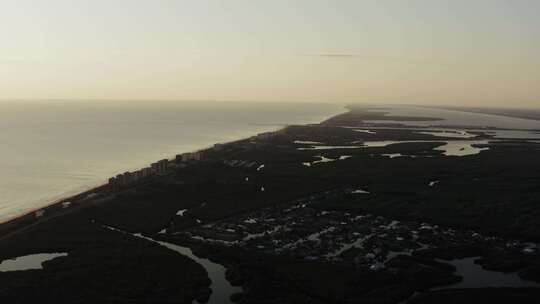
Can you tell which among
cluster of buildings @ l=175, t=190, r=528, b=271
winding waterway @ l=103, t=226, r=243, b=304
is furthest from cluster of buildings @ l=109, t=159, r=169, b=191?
winding waterway @ l=103, t=226, r=243, b=304

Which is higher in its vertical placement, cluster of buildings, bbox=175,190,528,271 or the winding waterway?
cluster of buildings, bbox=175,190,528,271

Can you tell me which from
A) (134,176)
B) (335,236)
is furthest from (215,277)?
(134,176)

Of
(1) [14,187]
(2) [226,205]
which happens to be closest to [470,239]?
(2) [226,205]

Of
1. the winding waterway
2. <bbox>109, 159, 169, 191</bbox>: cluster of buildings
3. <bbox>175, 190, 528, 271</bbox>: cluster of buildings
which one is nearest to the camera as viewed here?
the winding waterway

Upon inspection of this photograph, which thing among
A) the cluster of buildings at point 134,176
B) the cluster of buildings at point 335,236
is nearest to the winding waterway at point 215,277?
the cluster of buildings at point 335,236

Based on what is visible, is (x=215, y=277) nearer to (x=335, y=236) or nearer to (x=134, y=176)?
(x=335, y=236)

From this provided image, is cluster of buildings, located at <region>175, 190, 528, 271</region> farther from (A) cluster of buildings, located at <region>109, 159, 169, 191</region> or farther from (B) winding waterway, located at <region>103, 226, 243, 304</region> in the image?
(A) cluster of buildings, located at <region>109, 159, 169, 191</region>

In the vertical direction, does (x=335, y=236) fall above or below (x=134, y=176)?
below

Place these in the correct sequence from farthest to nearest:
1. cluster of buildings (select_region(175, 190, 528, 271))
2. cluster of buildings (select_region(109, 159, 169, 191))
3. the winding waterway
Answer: cluster of buildings (select_region(109, 159, 169, 191)), cluster of buildings (select_region(175, 190, 528, 271)), the winding waterway

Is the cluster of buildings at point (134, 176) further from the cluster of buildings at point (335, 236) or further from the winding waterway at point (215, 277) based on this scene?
the winding waterway at point (215, 277)

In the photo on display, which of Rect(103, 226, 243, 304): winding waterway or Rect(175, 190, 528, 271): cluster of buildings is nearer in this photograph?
Rect(103, 226, 243, 304): winding waterway

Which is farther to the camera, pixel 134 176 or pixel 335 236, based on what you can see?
pixel 134 176

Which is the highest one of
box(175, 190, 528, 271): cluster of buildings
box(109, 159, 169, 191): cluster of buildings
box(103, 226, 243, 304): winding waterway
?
box(109, 159, 169, 191): cluster of buildings
